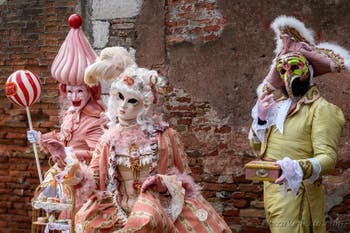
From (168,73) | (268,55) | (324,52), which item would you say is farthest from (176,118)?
(324,52)

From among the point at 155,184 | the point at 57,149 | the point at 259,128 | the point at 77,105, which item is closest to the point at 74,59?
the point at 77,105

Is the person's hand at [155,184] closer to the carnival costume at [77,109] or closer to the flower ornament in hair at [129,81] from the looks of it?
Result: the flower ornament in hair at [129,81]

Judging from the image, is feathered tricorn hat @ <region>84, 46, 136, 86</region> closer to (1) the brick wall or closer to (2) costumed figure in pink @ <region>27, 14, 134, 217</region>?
(2) costumed figure in pink @ <region>27, 14, 134, 217</region>

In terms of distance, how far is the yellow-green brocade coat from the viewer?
4.78m

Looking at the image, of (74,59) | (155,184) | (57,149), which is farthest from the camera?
(74,59)

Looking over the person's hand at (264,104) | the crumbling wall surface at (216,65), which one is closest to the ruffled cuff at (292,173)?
the person's hand at (264,104)

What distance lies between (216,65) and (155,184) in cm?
197

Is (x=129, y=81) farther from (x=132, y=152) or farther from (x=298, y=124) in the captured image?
(x=298, y=124)

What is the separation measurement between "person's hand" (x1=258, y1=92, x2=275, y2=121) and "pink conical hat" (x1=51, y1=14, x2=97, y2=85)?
1538mm

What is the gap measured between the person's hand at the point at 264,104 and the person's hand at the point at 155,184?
82 cm

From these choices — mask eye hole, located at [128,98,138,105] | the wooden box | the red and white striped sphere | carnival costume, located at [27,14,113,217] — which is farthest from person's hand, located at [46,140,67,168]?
the wooden box

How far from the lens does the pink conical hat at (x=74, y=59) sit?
19.0ft

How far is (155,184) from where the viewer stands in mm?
4824

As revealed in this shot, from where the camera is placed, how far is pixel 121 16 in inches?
274
